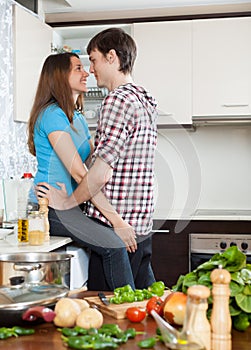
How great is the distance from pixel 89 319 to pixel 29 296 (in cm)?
16

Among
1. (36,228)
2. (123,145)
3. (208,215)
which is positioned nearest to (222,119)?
(208,215)

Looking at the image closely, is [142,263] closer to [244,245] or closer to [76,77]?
[76,77]

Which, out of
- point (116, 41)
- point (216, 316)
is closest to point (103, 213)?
point (116, 41)

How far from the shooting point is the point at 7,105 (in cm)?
323

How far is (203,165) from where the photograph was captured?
405 centimetres

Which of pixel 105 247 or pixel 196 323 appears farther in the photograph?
pixel 105 247

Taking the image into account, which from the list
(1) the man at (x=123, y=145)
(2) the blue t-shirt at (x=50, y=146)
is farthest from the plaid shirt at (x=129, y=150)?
(2) the blue t-shirt at (x=50, y=146)

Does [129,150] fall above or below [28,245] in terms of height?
above

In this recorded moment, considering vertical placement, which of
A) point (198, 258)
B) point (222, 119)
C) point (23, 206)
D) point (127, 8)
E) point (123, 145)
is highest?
point (127, 8)

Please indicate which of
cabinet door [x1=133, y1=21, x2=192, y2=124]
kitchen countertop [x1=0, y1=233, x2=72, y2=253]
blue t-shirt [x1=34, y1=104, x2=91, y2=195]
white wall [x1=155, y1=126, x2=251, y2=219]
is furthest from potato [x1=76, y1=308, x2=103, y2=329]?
white wall [x1=155, y1=126, x2=251, y2=219]

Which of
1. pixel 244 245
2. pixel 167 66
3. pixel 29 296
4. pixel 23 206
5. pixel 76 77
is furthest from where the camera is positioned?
pixel 167 66

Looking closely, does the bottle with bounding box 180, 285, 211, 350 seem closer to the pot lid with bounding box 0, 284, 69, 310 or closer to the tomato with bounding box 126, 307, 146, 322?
the tomato with bounding box 126, 307, 146, 322

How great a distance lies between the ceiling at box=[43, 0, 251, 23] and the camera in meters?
3.66

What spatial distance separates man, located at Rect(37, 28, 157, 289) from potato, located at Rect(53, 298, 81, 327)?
99 centimetres
